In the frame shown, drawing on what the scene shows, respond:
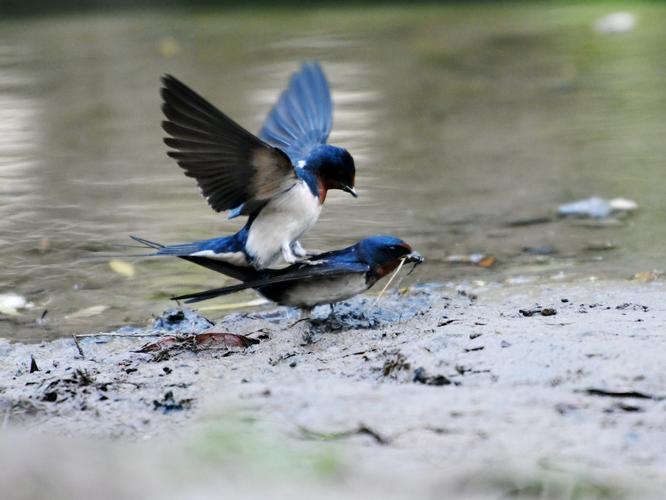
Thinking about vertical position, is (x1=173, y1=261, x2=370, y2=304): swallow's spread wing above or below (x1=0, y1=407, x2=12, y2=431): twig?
above

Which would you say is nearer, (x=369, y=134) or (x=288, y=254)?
(x=288, y=254)

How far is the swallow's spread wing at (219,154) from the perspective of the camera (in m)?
3.49

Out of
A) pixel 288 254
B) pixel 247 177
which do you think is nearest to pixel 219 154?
pixel 247 177

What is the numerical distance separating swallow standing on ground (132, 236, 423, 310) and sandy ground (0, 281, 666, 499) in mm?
112

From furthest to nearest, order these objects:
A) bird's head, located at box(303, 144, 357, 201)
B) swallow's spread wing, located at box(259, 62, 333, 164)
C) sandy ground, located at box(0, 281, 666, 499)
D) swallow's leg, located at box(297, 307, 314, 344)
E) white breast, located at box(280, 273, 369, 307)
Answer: swallow's spread wing, located at box(259, 62, 333, 164)
bird's head, located at box(303, 144, 357, 201)
white breast, located at box(280, 273, 369, 307)
swallow's leg, located at box(297, 307, 314, 344)
sandy ground, located at box(0, 281, 666, 499)

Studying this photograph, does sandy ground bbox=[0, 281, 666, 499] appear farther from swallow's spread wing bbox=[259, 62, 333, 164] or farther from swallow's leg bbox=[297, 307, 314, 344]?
swallow's spread wing bbox=[259, 62, 333, 164]

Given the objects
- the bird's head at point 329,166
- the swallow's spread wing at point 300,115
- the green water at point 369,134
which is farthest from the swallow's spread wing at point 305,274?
the swallow's spread wing at point 300,115

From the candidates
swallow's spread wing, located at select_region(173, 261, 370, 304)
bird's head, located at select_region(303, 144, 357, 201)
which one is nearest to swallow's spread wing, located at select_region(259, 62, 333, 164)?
bird's head, located at select_region(303, 144, 357, 201)

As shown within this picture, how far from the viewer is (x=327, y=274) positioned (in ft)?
12.5

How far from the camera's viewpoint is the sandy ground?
1.81 meters

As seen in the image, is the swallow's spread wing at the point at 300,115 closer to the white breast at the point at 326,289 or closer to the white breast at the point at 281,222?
the white breast at the point at 281,222

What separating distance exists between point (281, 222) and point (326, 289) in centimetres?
28

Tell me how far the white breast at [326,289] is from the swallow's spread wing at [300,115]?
0.95 metres

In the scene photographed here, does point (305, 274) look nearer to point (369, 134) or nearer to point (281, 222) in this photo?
point (281, 222)
